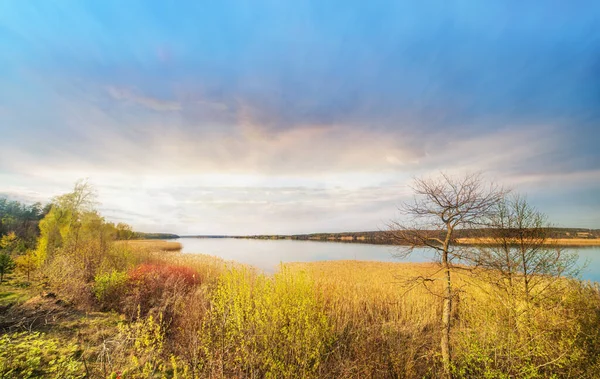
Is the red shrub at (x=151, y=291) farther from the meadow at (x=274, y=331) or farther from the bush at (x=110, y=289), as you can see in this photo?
the bush at (x=110, y=289)

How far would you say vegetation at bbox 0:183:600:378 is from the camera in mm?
4672

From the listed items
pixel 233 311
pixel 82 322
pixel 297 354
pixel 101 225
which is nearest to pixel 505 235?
pixel 297 354

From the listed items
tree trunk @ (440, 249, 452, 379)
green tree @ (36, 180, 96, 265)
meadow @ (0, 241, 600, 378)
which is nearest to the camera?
meadow @ (0, 241, 600, 378)

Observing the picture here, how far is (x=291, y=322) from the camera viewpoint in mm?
4973

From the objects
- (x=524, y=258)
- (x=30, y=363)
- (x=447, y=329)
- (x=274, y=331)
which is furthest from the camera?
(x=524, y=258)

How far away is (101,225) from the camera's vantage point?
59.4ft

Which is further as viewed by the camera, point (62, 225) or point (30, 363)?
point (62, 225)

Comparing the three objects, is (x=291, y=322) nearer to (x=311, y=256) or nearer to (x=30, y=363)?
(x=30, y=363)

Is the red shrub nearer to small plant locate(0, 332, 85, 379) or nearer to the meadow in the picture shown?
the meadow

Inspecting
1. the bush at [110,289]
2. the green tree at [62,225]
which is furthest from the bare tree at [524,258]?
the green tree at [62,225]

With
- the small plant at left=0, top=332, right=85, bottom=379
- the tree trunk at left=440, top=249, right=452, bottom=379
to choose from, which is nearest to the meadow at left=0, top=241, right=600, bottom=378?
the small plant at left=0, top=332, right=85, bottom=379

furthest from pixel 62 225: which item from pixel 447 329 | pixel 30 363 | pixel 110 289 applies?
pixel 447 329

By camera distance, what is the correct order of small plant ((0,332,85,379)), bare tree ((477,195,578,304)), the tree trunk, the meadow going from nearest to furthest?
small plant ((0,332,85,379)), the meadow, the tree trunk, bare tree ((477,195,578,304))

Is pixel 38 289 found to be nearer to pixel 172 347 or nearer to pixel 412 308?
pixel 172 347
